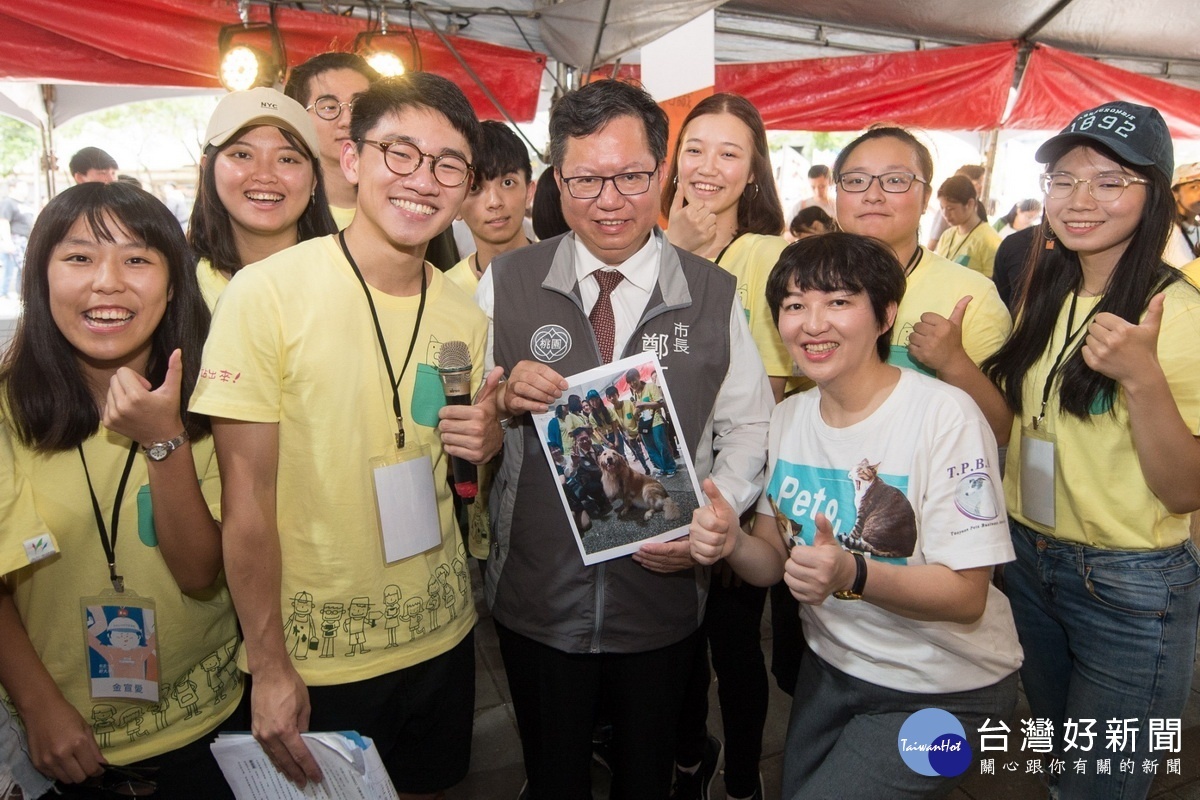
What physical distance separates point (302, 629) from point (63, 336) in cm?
83

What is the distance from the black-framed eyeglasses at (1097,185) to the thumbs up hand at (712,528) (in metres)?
1.28

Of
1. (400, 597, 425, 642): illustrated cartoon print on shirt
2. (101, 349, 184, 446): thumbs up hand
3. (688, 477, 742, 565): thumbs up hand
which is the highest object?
(101, 349, 184, 446): thumbs up hand

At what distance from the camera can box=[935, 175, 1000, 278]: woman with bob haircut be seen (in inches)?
249

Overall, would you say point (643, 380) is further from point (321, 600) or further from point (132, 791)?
point (132, 791)

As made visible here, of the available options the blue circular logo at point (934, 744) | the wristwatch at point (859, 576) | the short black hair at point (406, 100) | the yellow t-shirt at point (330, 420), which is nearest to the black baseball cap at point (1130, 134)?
the wristwatch at point (859, 576)

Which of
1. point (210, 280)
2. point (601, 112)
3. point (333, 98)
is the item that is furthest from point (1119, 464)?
point (333, 98)

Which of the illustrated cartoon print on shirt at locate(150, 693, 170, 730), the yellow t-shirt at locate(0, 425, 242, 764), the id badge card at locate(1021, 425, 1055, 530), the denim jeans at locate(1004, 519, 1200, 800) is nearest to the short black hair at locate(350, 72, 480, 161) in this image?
the yellow t-shirt at locate(0, 425, 242, 764)

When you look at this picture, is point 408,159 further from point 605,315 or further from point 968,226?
point 968,226

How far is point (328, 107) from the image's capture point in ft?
9.21

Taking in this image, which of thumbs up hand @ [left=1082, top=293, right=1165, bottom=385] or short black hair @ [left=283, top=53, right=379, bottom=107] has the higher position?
short black hair @ [left=283, top=53, right=379, bottom=107]

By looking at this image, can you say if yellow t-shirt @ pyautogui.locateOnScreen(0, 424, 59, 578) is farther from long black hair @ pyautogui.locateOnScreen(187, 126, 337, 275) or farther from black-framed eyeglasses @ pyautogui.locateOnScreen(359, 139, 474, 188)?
black-framed eyeglasses @ pyautogui.locateOnScreen(359, 139, 474, 188)

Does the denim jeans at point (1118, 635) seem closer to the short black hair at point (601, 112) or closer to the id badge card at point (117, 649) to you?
the short black hair at point (601, 112)

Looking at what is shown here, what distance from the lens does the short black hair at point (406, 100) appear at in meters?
1.71

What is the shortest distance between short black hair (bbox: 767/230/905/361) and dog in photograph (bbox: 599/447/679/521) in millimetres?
586
